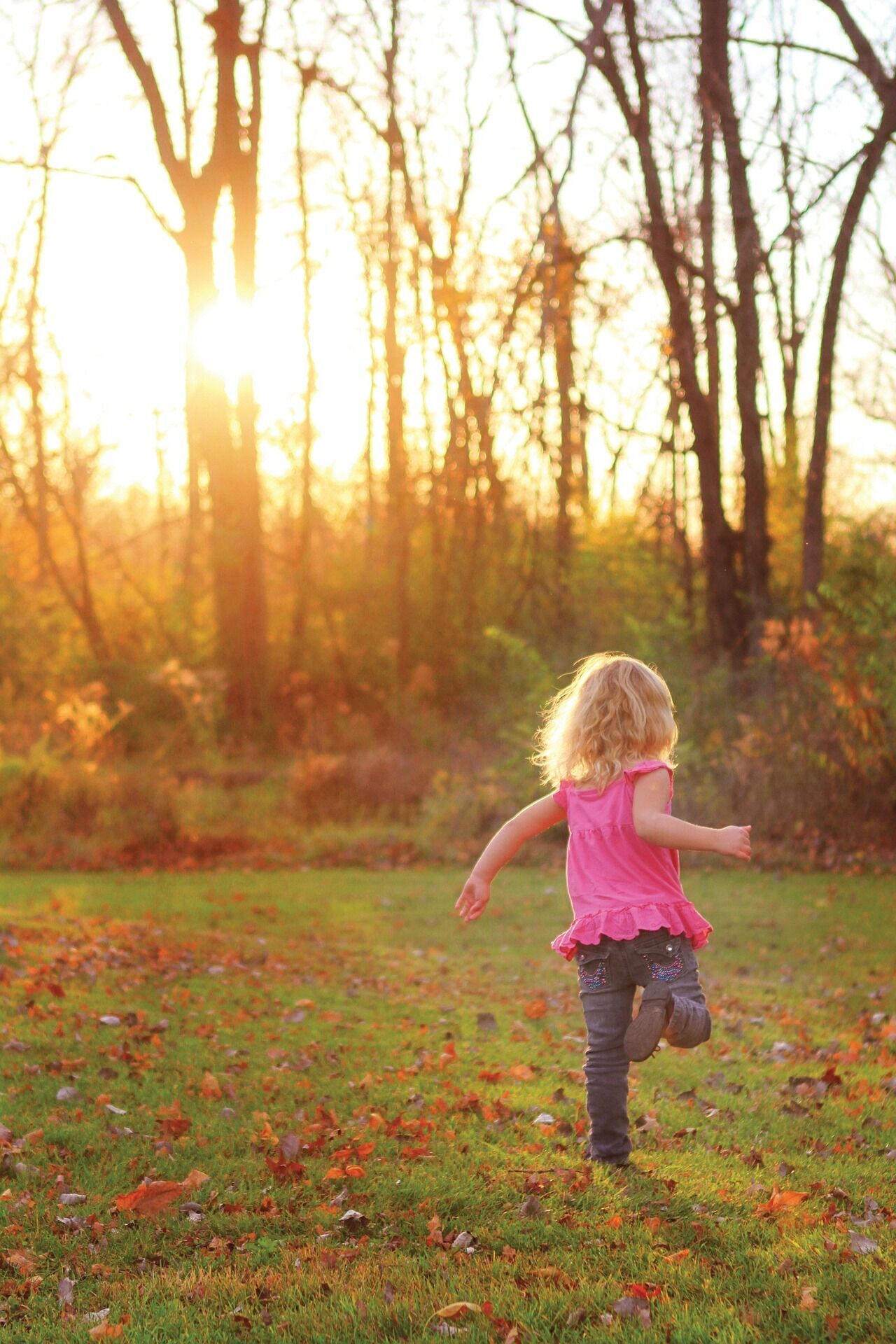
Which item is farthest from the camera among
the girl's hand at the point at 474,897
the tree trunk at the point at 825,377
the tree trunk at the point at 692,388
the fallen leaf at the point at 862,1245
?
the tree trunk at the point at 692,388

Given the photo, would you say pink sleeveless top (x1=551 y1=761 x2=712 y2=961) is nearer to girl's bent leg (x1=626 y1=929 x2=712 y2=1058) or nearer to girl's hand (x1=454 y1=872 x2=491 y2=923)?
girl's bent leg (x1=626 y1=929 x2=712 y2=1058)

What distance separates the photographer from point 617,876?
4.60 meters

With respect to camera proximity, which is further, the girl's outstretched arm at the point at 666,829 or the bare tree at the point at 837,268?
the bare tree at the point at 837,268

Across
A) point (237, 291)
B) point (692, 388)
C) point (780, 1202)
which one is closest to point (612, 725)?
point (780, 1202)

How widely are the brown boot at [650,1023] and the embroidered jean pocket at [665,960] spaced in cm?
4

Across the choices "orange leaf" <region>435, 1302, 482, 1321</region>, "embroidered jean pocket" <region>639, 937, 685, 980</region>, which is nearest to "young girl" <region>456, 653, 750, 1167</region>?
"embroidered jean pocket" <region>639, 937, 685, 980</region>

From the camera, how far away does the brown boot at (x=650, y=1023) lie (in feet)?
14.0

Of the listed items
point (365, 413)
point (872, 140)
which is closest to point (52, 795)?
point (872, 140)

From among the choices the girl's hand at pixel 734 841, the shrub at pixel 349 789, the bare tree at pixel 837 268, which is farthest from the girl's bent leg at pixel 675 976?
the shrub at pixel 349 789

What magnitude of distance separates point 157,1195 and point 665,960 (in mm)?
1867

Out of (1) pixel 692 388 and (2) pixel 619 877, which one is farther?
(1) pixel 692 388

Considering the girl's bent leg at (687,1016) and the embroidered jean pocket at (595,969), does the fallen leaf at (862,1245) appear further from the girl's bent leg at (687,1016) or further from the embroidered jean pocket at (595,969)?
the embroidered jean pocket at (595,969)

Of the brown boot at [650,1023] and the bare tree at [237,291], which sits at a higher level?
the bare tree at [237,291]

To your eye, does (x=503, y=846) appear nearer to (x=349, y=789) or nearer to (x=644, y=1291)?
(x=644, y=1291)
